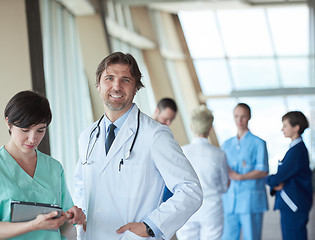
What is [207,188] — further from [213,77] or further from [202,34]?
[202,34]

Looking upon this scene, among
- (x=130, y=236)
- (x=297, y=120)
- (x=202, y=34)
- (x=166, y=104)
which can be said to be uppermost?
(x=202, y=34)

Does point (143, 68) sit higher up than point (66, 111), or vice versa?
point (143, 68)

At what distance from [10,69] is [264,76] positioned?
9916 mm

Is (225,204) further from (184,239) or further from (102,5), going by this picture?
(102,5)

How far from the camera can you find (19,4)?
3232 mm

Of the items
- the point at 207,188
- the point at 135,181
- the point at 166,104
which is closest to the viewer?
the point at 135,181

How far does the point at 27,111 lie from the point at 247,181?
273 centimetres

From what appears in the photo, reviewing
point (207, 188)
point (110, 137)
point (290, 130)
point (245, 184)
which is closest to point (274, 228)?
point (245, 184)

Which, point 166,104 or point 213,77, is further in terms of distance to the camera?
point 213,77

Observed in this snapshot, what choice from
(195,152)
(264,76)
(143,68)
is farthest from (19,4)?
(264,76)

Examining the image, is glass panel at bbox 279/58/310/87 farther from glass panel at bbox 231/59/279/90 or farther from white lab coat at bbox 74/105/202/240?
white lab coat at bbox 74/105/202/240

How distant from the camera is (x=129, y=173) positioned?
5.55 ft

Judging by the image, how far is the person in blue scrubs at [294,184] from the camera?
11.7 feet

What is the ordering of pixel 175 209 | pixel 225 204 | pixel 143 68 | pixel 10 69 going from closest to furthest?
pixel 175 209, pixel 10 69, pixel 225 204, pixel 143 68
